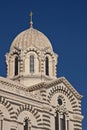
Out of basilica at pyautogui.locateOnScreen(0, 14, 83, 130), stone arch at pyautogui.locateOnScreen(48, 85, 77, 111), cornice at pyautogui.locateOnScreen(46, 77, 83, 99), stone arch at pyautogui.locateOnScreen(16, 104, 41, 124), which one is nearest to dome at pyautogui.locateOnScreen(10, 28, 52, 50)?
basilica at pyautogui.locateOnScreen(0, 14, 83, 130)

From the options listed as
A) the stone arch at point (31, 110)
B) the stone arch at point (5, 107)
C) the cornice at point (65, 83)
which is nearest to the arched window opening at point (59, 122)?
the stone arch at point (31, 110)

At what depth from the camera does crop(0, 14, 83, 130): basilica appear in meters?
48.8

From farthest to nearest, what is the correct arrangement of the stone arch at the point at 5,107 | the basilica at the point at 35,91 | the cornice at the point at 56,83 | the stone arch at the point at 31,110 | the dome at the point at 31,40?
the dome at the point at 31,40 < the cornice at the point at 56,83 < the stone arch at the point at 31,110 < the basilica at the point at 35,91 < the stone arch at the point at 5,107

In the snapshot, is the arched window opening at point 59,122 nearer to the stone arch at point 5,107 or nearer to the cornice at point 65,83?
the cornice at point 65,83

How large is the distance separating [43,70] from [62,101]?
436 cm

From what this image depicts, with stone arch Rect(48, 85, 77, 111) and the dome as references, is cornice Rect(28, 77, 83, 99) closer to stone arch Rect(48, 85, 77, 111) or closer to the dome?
stone arch Rect(48, 85, 77, 111)

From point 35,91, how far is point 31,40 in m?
7.78

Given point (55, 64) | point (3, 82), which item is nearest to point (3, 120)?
point (3, 82)

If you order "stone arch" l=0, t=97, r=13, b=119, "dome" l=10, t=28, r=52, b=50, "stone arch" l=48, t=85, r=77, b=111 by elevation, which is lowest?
"stone arch" l=0, t=97, r=13, b=119

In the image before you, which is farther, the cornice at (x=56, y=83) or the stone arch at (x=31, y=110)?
the cornice at (x=56, y=83)

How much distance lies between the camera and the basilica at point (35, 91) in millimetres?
48844

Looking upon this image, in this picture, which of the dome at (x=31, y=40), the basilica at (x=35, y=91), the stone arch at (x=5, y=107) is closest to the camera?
the stone arch at (x=5, y=107)

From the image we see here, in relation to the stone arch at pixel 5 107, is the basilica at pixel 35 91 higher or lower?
higher

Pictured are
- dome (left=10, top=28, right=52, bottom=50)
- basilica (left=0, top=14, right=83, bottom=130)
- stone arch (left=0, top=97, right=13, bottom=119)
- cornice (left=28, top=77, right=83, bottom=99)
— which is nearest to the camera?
stone arch (left=0, top=97, right=13, bottom=119)
